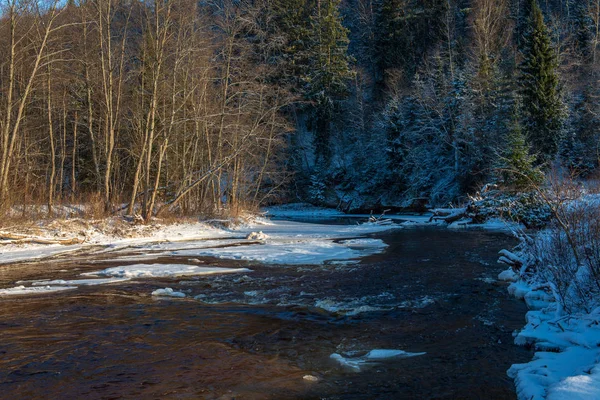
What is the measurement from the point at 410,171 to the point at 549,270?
115 ft

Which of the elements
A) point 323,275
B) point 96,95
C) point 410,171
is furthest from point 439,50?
point 323,275

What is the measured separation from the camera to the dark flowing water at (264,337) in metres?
4.72

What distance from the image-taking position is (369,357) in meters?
5.58

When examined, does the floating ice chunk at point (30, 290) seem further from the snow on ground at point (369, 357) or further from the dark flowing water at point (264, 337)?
the snow on ground at point (369, 357)

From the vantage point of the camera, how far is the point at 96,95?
26719 millimetres

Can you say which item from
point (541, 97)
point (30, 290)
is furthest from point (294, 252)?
point (541, 97)

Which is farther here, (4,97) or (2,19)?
(4,97)

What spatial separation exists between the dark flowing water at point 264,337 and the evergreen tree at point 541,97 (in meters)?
26.7

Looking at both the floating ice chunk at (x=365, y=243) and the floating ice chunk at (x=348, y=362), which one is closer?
the floating ice chunk at (x=348, y=362)

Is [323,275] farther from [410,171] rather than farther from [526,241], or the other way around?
[410,171]

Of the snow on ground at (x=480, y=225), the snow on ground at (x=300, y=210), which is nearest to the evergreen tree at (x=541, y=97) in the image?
the snow on ground at (x=480, y=225)

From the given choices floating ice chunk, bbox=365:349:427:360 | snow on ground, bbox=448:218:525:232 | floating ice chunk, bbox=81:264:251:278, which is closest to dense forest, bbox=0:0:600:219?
snow on ground, bbox=448:218:525:232

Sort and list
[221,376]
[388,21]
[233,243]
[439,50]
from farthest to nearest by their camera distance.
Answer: [388,21], [439,50], [233,243], [221,376]

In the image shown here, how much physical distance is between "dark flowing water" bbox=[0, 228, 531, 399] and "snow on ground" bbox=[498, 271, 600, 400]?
0.78 ft
